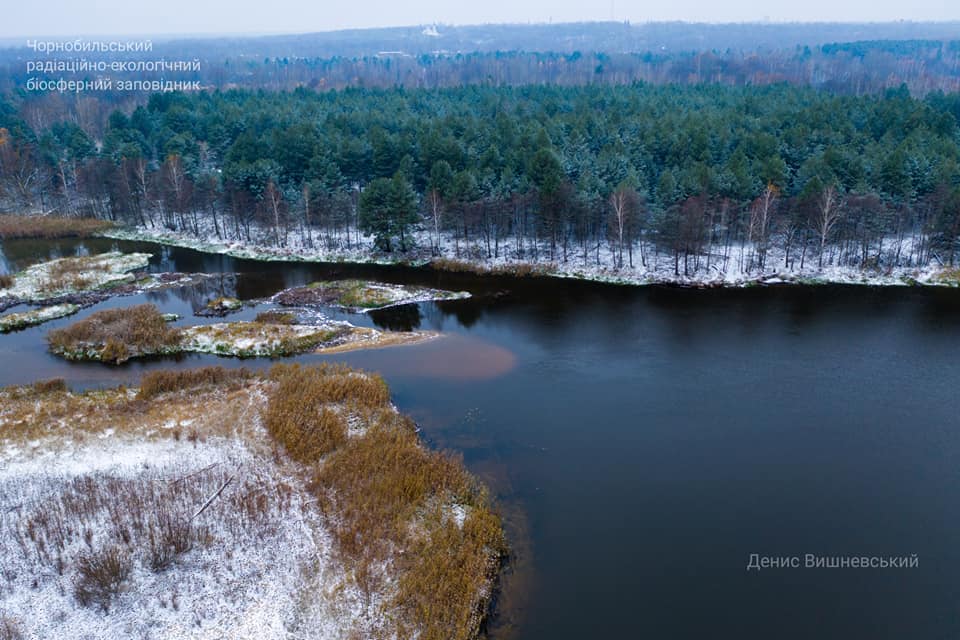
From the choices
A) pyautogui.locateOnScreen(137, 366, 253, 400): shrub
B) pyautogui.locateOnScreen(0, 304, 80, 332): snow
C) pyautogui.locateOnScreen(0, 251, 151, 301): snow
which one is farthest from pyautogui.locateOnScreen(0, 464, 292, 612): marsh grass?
pyautogui.locateOnScreen(0, 251, 151, 301): snow

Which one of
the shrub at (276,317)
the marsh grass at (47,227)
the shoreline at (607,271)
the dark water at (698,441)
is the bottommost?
the dark water at (698,441)

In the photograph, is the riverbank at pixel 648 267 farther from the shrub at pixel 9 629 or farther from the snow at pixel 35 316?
the shrub at pixel 9 629

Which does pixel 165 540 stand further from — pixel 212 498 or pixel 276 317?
pixel 276 317

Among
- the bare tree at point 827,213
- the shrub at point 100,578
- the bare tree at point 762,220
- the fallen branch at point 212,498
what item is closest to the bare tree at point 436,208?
the bare tree at point 762,220

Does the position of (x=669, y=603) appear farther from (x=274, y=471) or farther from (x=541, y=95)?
(x=541, y=95)

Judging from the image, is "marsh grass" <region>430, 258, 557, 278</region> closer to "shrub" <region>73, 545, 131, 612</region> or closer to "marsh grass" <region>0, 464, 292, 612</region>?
"marsh grass" <region>0, 464, 292, 612</region>

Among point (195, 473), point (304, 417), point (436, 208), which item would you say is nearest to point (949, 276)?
point (436, 208)

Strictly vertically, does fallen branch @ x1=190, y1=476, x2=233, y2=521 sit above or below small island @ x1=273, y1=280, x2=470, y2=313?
below
